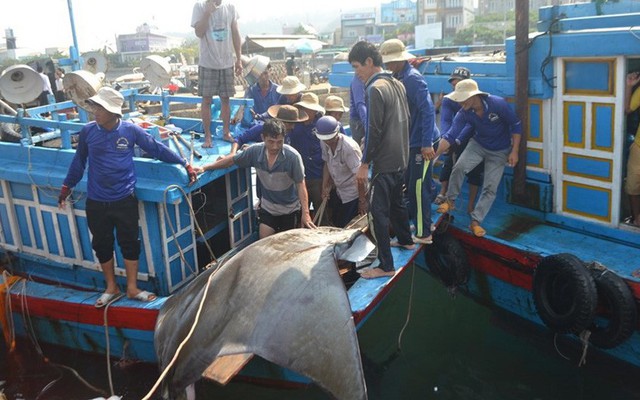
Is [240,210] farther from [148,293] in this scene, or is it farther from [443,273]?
[443,273]

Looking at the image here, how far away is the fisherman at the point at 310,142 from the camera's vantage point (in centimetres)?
575

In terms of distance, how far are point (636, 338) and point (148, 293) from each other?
422 centimetres

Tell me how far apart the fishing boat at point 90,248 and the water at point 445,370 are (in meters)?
0.30

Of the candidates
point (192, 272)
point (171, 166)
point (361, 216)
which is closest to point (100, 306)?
point (192, 272)

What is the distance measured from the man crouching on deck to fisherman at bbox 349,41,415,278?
64 cm

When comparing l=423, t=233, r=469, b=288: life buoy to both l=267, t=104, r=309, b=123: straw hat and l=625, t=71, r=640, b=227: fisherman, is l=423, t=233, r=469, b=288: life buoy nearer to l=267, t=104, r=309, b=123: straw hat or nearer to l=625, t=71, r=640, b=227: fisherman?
l=625, t=71, r=640, b=227: fisherman

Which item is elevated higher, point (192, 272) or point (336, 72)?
point (336, 72)

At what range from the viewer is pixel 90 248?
5.38m

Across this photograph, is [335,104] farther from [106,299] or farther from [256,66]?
[106,299]

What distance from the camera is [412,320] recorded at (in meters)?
6.67

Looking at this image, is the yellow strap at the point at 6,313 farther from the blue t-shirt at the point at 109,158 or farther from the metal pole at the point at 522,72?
the metal pole at the point at 522,72

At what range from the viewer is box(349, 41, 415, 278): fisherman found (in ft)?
14.3

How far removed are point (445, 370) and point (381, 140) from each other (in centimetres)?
269

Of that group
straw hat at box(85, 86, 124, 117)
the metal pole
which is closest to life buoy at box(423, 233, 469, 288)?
the metal pole
